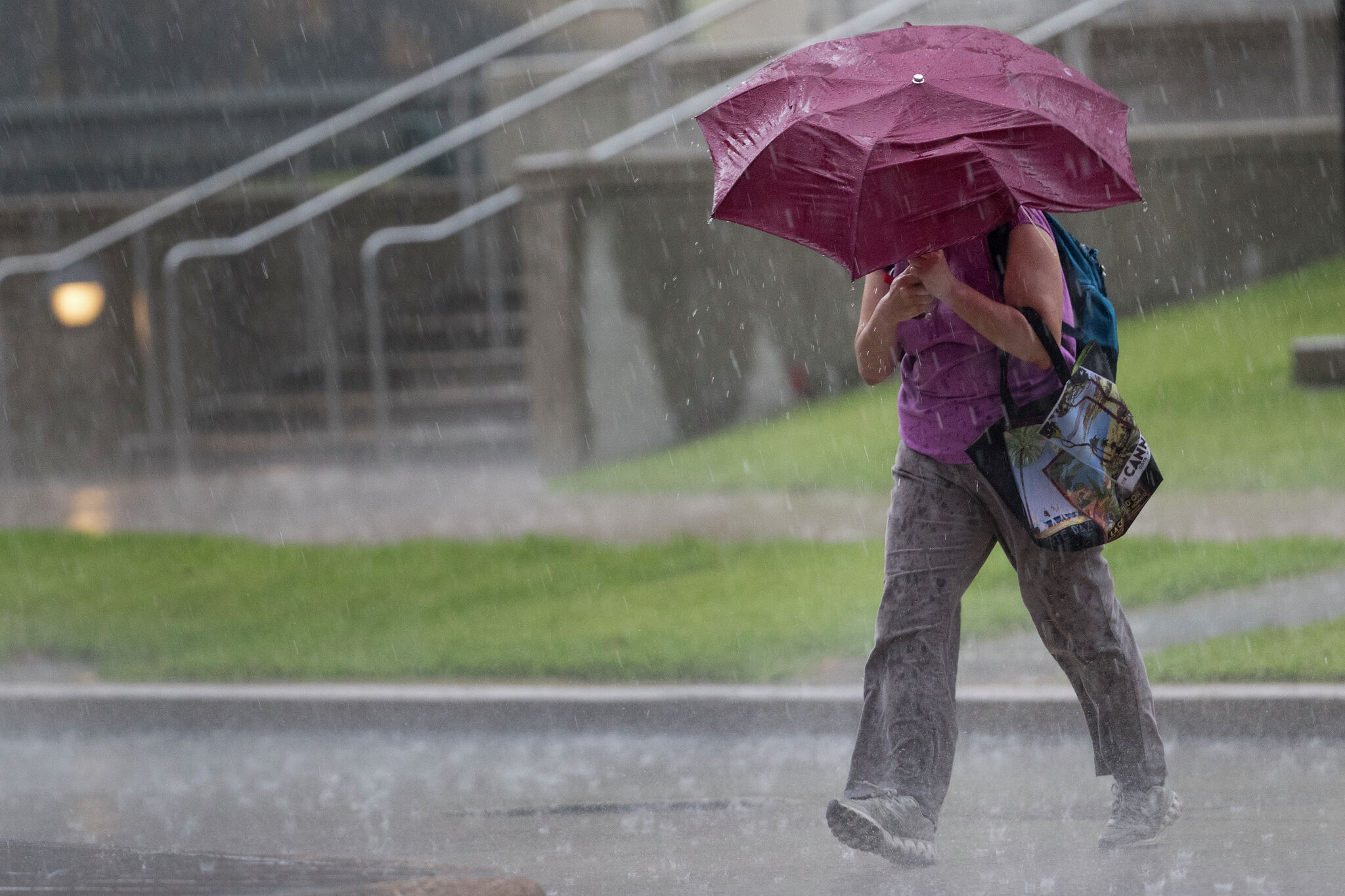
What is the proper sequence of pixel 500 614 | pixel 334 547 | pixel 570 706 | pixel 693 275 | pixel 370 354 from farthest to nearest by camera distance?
pixel 370 354, pixel 693 275, pixel 334 547, pixel 500 614, pixel 570 706

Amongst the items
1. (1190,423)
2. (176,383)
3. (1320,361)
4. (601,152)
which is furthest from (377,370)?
(1320,361)

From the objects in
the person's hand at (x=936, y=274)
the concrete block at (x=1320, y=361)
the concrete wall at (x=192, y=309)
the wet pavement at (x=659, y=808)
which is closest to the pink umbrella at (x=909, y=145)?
the person's hand at (x=936, y=274)

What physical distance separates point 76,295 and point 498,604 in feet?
24.6

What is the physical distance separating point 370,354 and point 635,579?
6345 millimetres

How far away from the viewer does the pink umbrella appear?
12.1 ft

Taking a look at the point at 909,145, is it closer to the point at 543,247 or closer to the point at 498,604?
the point at 498,604

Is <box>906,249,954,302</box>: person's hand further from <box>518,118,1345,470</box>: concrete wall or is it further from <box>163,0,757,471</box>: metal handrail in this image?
<box>163,0,757,471</box>: metal handrail

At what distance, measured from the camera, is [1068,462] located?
3992mm

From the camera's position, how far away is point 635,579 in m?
7.87

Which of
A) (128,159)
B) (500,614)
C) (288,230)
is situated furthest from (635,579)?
(128,159)

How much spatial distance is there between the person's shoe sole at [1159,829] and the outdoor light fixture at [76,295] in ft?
36.5

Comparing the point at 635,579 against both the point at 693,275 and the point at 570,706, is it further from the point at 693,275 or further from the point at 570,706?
the point at 693,275

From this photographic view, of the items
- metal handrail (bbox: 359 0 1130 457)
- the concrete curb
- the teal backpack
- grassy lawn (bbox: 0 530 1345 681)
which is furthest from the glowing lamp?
the teal backpack

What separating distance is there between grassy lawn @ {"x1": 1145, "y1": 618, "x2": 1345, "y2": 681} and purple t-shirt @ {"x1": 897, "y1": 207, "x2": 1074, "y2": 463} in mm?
2091
